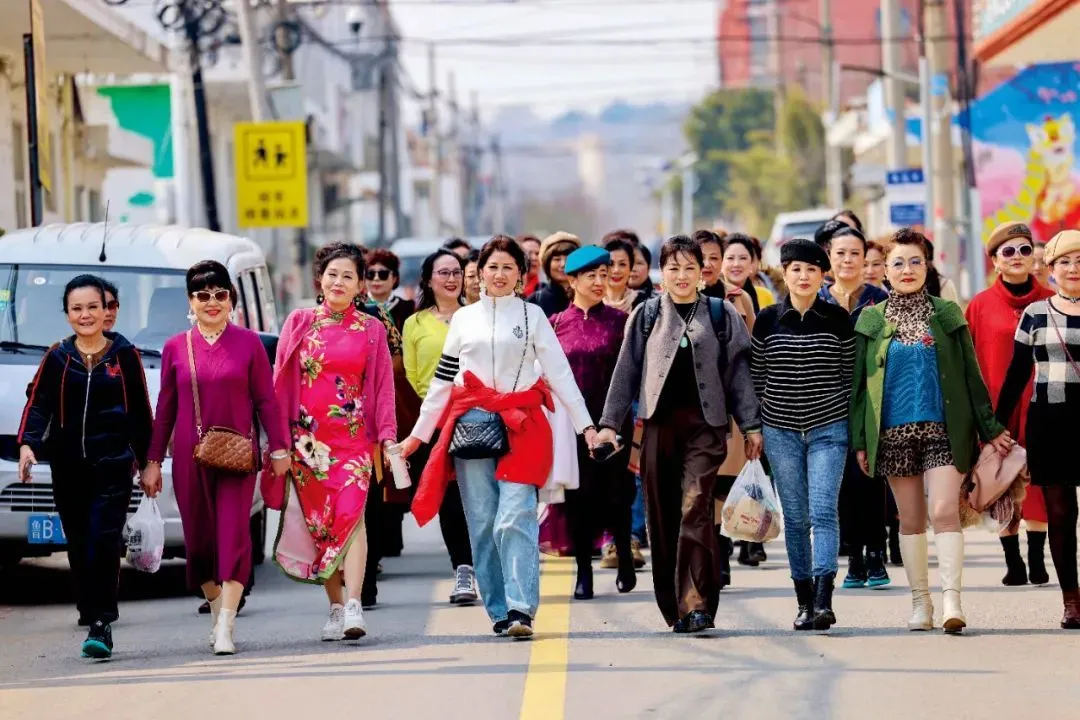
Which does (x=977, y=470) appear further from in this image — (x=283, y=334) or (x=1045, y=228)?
(x=1045, y=228)

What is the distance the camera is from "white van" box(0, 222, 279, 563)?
39.4ft

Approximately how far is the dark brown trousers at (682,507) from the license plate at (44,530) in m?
3.61

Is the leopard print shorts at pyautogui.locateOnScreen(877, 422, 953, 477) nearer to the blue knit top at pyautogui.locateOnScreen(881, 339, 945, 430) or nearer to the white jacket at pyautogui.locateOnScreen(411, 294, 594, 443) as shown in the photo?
the blue knit top at pyautogui.locateOnScreen(881, 339, 945, 430)

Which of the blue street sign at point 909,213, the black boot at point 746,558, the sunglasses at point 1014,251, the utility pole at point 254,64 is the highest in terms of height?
the utility pole at point 254,64

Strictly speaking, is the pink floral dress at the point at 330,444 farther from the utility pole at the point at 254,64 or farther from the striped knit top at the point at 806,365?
the utility pole at the point at 254,64

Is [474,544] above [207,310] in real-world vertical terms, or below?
below

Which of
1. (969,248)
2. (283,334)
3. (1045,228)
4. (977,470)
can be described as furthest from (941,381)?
(969,248)

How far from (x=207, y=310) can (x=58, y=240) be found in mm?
3818

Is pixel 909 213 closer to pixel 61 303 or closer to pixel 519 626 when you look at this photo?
pixel 61 303

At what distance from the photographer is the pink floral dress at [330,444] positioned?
33.6 ft

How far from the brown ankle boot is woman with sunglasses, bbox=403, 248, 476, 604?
3.57 meters

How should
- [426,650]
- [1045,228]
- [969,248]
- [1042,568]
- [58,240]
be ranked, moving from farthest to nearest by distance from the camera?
1. [969,248]
2. [1045,228]
3. [58,240]
4. [1042,568]
5. [426,650]

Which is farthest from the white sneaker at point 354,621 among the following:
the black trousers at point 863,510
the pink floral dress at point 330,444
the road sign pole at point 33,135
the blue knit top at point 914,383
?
the road sign pole at point 33,135

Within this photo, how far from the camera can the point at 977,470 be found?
397 inches
